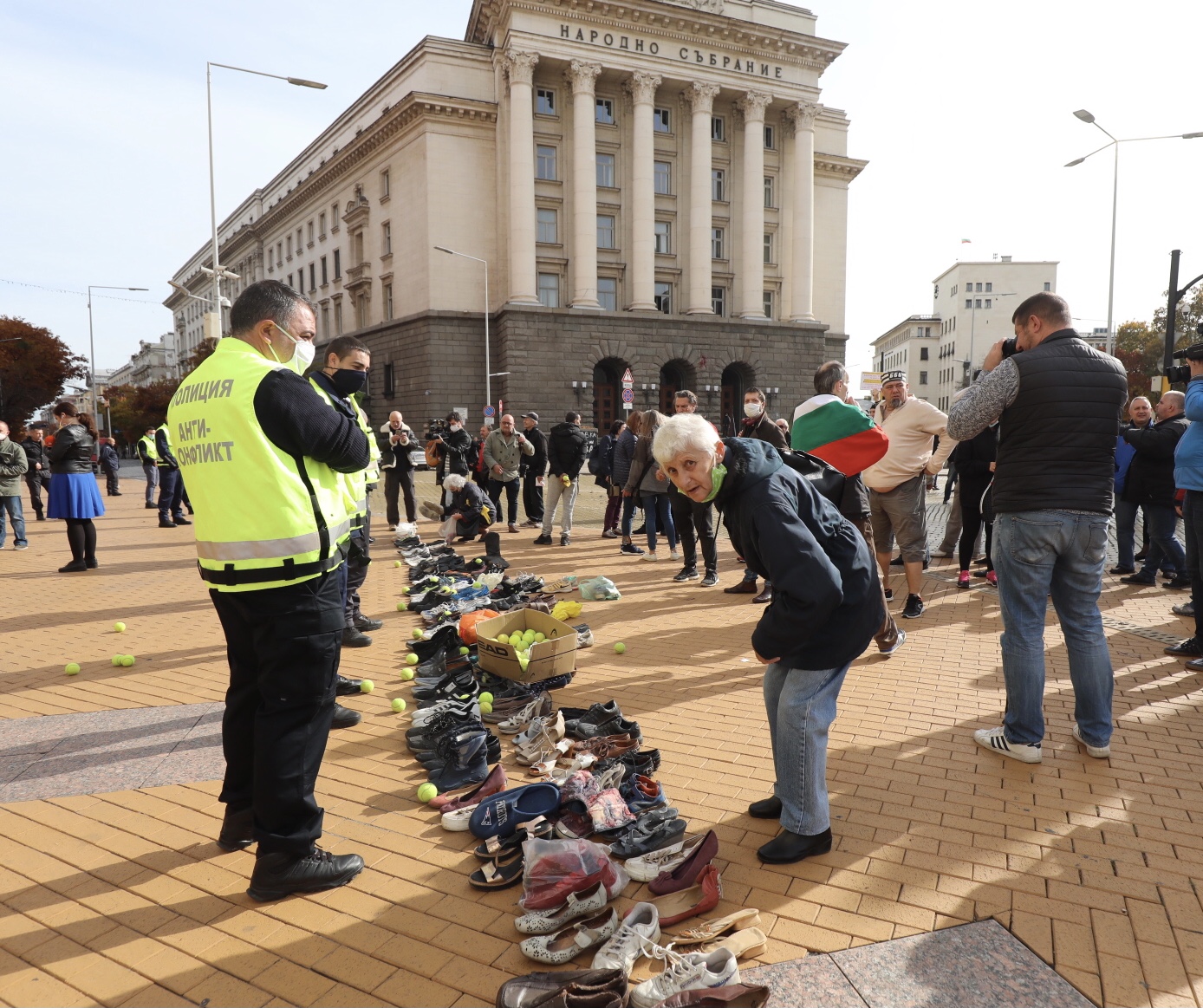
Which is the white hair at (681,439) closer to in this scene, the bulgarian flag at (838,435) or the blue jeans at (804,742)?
the blue jeans at (804,742)

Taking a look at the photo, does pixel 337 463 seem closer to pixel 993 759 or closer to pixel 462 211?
pixel 993 759

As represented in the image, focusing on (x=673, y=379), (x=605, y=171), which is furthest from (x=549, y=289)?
(x=673, y=379)

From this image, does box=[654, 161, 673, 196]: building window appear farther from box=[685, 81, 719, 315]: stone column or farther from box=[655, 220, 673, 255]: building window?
box=[655, 220, 673, 255]: building window

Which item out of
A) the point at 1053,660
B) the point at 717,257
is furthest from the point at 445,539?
the point at 717,257

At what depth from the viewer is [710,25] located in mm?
42031

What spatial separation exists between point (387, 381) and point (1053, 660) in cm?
4391

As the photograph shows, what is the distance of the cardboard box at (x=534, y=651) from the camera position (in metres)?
5.38

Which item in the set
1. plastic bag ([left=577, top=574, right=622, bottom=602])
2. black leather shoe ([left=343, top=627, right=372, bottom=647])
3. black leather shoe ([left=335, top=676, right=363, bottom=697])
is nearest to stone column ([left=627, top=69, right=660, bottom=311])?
plastic bag ([left=577, top=574, right=622, bottom=602])

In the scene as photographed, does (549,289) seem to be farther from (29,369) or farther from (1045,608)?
(1045,608)

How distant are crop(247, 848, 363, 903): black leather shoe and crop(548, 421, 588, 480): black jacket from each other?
9.81 meters

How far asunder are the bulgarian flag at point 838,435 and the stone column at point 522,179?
119 ft

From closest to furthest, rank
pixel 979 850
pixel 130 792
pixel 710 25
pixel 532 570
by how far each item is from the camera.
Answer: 1. pixel 979 850
2. pixel 130 792
3. pixel 532 570
4. pixel 710 25

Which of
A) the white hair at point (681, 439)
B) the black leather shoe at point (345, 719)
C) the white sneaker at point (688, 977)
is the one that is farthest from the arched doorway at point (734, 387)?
the white sneaker at point (688, 977)

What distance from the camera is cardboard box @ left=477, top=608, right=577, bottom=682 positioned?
5383 millimetres
